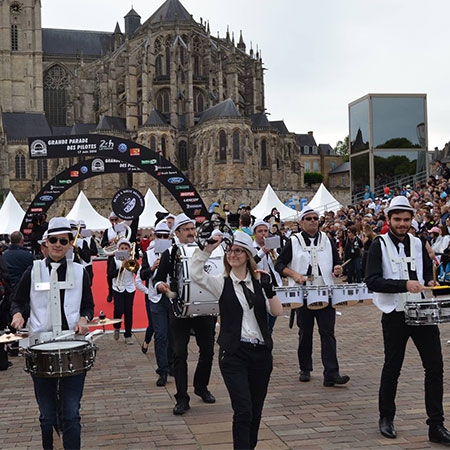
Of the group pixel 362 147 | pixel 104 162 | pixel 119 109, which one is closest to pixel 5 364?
pixel 104 162

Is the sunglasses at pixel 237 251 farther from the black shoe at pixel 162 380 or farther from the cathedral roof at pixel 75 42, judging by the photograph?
the cathedral roof at pixel 75 42

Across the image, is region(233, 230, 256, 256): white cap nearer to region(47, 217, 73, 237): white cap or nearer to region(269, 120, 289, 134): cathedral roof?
region(47, 217, 73, 237): white cap

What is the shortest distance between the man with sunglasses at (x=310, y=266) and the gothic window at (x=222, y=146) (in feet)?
173

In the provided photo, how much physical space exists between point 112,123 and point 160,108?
5196mm

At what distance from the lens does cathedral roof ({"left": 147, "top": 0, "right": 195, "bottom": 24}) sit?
2753 inches

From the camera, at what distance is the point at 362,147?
89.6 ft

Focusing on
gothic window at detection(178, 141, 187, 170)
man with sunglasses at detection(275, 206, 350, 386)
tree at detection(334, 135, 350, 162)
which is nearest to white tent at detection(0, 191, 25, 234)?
man with sunglasses at detection(275, 206, 350, 386)

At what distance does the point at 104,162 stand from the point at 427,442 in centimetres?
2107

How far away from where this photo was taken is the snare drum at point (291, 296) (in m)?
6.78

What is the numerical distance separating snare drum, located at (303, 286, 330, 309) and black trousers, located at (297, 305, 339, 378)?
0.23 meters

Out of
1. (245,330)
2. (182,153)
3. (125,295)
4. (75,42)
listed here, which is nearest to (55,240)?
(245,330)

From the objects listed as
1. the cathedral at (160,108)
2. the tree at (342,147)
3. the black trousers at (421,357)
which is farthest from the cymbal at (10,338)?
the tree at (342,147)

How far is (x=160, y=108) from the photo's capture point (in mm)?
66750

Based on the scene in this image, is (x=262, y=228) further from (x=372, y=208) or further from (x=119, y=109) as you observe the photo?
(x=119, y=109)
